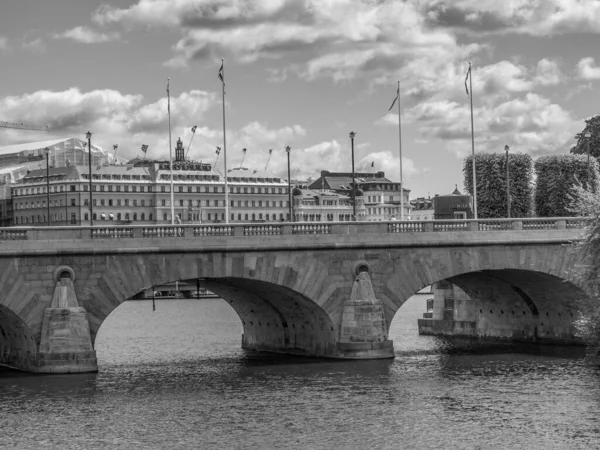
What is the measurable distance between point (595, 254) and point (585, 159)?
195ft

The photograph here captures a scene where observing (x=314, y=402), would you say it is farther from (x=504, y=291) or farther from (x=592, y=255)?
(x=504, y=291)

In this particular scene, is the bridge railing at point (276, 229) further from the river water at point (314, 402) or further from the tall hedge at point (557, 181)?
the tall hedge at point (557, 181)

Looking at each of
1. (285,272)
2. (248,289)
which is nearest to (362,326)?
(285,272)

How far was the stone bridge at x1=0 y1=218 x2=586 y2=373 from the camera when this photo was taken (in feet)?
198

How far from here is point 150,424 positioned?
50.0m

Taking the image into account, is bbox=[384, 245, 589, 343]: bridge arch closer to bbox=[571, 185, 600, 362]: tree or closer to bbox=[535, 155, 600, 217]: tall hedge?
bbox=[571, 185, 600, 362]: tree

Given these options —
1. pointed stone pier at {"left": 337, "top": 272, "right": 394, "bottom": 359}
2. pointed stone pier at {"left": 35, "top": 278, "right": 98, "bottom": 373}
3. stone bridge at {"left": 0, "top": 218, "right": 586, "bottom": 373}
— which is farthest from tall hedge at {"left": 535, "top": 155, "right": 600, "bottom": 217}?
pointed stone pier at {"left": 35, "top": 278, "right": 98, "bottom": 373}

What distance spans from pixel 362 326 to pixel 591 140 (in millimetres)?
67657

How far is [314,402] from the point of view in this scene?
54.1 m

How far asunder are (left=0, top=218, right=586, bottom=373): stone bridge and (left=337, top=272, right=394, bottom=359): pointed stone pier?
0.05 m

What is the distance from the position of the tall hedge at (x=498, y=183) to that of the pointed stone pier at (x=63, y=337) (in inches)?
2185

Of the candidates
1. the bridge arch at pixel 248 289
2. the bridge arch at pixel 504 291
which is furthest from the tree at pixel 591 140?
the bridge arch at pixel 248 289

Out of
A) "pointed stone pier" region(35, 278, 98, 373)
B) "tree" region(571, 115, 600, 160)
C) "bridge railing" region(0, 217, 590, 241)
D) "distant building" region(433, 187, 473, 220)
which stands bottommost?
"pointed stone pier" region(35, 278, 98, 373)

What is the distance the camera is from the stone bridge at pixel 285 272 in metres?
60.4
